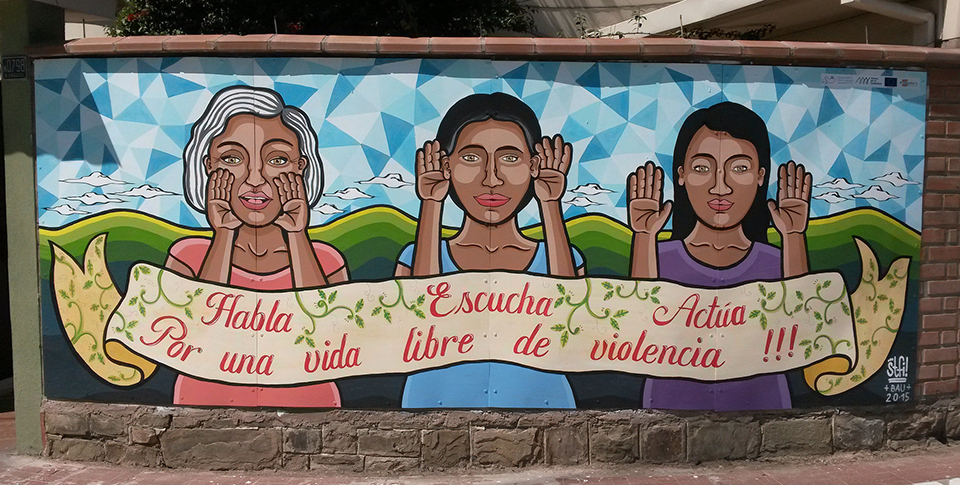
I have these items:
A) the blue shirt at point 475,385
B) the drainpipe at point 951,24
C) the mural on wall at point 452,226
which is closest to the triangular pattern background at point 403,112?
the mural on wall at point 452,226

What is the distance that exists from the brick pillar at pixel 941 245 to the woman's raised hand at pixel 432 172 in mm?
3509

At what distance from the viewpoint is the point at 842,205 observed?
5062mm

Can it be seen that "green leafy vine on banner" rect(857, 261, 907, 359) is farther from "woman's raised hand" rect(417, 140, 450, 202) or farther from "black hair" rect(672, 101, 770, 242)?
"woman's raised hand" rect(417, 140, 450, 202)

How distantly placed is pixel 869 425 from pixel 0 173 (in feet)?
26.2

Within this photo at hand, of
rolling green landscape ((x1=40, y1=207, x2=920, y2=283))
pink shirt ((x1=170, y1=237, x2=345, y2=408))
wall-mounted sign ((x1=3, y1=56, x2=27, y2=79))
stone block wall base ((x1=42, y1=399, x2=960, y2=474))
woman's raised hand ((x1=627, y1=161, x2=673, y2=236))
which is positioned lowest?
stone block wall base ((x1=42, y1=399, x2=960, y2=474))

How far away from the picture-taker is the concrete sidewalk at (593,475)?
478 cm

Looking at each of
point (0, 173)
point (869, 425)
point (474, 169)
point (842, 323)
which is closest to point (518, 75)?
point (474, 169)

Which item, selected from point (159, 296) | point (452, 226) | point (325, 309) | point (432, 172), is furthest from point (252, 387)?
point (432, 172)

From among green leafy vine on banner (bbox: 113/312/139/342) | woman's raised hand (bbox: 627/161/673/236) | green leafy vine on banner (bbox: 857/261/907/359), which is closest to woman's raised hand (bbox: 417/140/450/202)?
woman's raised hand (bbox: 627/161/673/236)

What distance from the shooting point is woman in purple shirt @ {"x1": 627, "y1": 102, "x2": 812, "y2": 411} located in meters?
4.94

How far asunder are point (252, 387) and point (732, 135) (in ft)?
12.5

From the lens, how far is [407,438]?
4.95 metres

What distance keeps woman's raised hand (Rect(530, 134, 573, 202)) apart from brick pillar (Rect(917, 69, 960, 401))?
268 centimetres

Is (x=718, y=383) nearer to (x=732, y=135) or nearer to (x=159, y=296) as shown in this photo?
(x=732, y=135)
